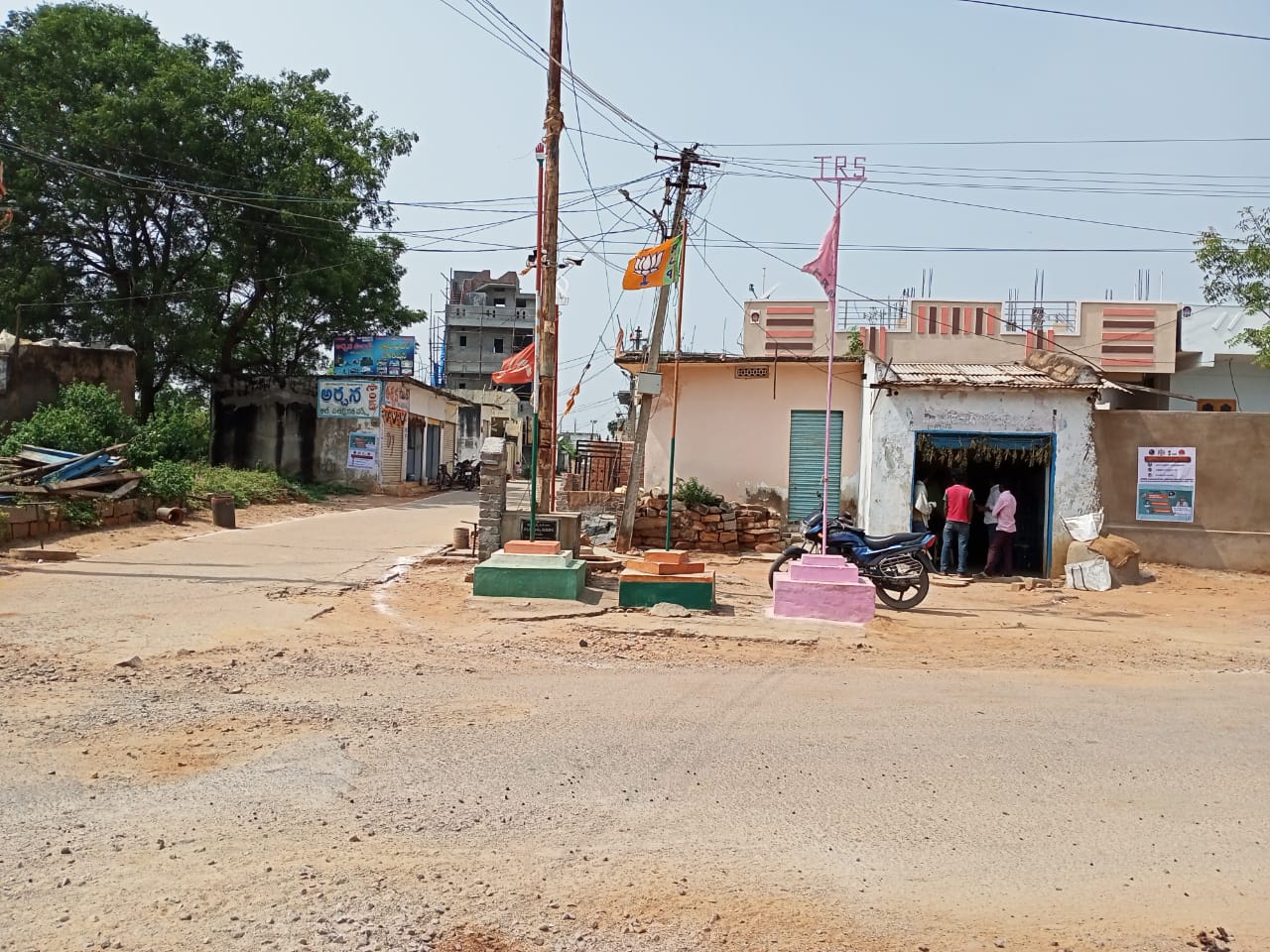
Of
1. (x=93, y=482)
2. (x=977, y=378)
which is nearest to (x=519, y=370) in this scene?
(x=93, y=482)

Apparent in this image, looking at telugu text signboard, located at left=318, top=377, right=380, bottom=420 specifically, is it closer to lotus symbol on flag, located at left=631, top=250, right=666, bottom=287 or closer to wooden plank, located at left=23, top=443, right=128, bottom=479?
wooden plank, located at left=23, top=443, right=128, bottom=479

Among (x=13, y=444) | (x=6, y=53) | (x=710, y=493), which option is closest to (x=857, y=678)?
(x=710, y=493)

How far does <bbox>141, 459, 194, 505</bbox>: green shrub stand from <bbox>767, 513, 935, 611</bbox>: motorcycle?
37.9ft

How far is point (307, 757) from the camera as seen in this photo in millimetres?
5434

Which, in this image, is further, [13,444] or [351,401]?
[351,401]

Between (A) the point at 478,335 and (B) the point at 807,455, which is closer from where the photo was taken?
(B) the point at 807,455

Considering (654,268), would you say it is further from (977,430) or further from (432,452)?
(432,452)

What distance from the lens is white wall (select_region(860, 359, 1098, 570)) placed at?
16.4 meters

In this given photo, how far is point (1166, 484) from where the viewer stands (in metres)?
16.4

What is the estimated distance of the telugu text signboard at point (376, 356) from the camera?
36000 millimetres

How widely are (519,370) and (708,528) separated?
4519mm

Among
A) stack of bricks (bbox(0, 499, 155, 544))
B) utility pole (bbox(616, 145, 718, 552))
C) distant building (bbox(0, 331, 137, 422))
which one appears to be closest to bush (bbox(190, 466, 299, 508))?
distant building (bbox(0, 331, 137, 422))

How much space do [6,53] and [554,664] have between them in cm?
2887

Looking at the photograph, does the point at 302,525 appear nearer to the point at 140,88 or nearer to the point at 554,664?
the point at 554,664
